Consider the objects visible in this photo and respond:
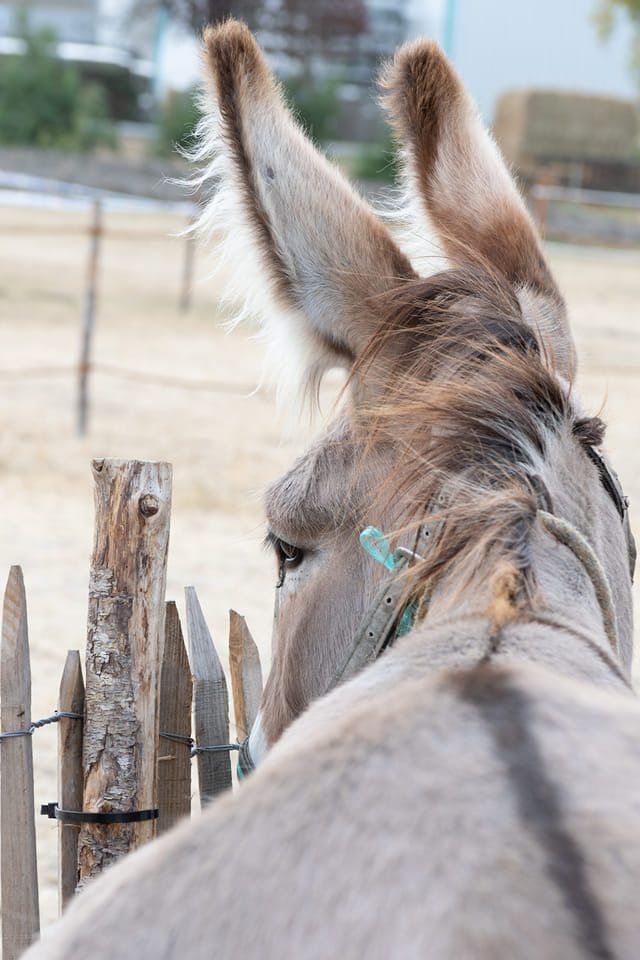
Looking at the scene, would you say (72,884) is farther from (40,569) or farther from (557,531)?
(40,569)

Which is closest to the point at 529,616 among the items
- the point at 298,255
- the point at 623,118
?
the point at 298,255

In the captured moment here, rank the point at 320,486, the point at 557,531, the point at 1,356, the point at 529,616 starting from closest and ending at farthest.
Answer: the point at 529,616 < the point at 557,531 < the point at 320,486 < the point at 1,356

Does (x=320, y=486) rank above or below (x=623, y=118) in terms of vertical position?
below

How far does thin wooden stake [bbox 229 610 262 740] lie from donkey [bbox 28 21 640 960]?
121cm

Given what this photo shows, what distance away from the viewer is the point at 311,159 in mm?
1814

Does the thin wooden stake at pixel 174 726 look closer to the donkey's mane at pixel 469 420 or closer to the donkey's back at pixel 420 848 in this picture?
the donkey's mane at pixel 469 420

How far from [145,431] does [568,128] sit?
29.4 m

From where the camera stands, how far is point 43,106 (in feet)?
104

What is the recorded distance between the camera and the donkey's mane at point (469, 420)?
4.23 ft

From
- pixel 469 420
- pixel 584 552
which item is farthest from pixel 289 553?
pixel 584 552

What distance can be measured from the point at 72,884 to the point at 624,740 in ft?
5.74

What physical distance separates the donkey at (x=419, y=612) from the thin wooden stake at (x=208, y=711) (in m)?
1.01

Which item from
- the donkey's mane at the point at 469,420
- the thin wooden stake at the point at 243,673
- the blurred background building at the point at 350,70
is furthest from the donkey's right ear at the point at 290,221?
the blurred background building at the point at 350,70

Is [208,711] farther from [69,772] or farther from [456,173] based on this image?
[456,173]
